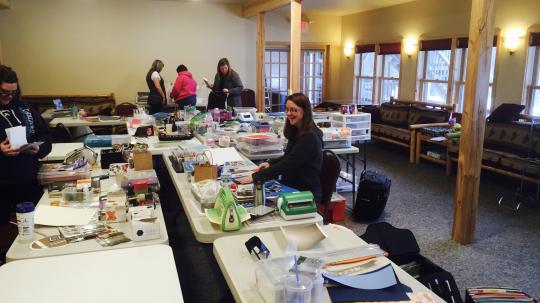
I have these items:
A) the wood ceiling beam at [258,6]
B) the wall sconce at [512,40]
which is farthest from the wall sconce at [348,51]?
the wall sconce at [512,40]

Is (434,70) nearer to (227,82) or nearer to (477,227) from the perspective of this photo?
(227,82)

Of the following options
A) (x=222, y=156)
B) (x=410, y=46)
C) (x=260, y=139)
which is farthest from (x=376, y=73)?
(x=222, y=156)

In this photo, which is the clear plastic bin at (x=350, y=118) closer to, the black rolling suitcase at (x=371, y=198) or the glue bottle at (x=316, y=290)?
the black rolling suitcase at (x=371, y=198)

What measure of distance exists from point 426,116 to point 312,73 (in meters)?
4.02

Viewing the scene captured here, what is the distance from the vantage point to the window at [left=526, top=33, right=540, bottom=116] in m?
5.92

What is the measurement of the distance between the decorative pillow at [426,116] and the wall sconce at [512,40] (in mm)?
1288

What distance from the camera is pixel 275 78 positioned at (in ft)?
33.9

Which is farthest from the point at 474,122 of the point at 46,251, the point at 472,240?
the point at 46,251

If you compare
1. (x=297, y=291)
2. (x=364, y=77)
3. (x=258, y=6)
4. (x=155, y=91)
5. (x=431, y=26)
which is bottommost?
(x=297, y=291)

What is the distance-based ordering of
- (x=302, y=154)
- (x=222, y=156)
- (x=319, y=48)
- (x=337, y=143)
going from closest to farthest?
(x=302, y=154) < (x=222, y=156) < (x=337, y=143) < (x=319, y=48)

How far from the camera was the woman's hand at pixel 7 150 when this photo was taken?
250 cm

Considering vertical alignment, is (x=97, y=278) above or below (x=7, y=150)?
below

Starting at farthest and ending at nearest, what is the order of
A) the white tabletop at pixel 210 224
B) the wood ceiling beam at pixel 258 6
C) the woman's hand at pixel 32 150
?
the wood ceiling beam at pixel 258 6
the woman's hand at pixel 32 150
the white tabletop at pixel 210 224

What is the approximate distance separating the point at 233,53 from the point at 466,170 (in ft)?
22.3
